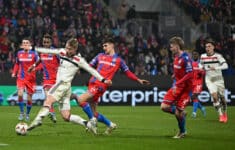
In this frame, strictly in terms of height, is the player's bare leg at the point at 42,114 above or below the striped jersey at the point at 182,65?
below

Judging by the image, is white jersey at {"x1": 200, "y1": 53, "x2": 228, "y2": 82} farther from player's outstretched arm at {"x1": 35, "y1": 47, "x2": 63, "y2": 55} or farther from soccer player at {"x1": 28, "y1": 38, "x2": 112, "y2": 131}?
player's outstretched arm at {"x1": 35, "y1": 47, "x2": 63, "y2": 55}

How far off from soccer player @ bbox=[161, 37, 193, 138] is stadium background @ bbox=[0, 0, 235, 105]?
16.9 metres

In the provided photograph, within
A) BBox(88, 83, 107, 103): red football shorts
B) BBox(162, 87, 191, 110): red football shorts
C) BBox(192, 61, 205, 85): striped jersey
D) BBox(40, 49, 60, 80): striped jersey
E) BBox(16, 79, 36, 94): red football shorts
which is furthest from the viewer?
BBox(192, 61, 205, 85): striped jersey

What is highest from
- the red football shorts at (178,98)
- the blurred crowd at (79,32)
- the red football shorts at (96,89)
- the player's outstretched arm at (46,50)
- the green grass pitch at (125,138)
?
the blurred crowd at (79,32)

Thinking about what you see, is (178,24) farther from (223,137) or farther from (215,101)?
(223,137)

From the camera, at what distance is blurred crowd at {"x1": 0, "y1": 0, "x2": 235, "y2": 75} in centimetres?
3416

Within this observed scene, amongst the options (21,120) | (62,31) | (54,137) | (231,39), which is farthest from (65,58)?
(231,39)

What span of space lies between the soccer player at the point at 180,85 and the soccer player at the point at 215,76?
630cm

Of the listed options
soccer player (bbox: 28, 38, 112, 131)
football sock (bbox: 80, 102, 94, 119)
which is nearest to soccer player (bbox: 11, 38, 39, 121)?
football sock (bbox: 80, 102, 94, 119)

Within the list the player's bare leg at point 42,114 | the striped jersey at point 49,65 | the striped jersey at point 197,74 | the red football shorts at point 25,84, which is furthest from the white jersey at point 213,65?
the player's bare leg at point 42,114

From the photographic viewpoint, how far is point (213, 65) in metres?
22.6

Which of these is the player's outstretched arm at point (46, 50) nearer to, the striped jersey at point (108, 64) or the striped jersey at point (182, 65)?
the striped jersey at point (108, 64)

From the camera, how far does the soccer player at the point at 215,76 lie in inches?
883

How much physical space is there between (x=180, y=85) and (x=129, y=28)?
21.8 meters
